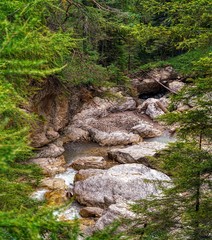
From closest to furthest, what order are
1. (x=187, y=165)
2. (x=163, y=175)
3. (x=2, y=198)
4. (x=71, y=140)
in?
(x=2, y=198) → (x=187, y=165) → (x=163, y=175) → (x=71, y=140)

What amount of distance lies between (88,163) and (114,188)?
11.1 feet

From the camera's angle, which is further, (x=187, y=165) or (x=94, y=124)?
(x=94, y=124)

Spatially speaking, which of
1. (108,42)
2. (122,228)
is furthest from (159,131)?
(122,228)

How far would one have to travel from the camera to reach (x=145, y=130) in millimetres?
19109

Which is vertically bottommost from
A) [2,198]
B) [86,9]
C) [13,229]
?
[2,198]

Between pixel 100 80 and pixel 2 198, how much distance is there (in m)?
7.21

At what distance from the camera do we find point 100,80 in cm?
1120

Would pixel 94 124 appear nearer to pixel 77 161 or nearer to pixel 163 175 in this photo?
pixel 77 161

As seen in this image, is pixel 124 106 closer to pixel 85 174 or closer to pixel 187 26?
pixel 85 174

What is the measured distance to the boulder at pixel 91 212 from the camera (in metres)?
10.7

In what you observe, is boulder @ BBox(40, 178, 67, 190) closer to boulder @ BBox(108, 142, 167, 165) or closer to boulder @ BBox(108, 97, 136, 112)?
boulder @ BBox(108, 142, 167, 165)

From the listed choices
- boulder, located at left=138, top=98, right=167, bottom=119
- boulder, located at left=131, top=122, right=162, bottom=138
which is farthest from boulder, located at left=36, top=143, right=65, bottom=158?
boulder, located at left=138, top=98, right=167, bottom=119

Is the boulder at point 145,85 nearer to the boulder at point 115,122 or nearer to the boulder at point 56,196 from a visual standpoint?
the boulder at point 115,122

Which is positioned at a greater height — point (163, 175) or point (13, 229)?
point (13, 229)
